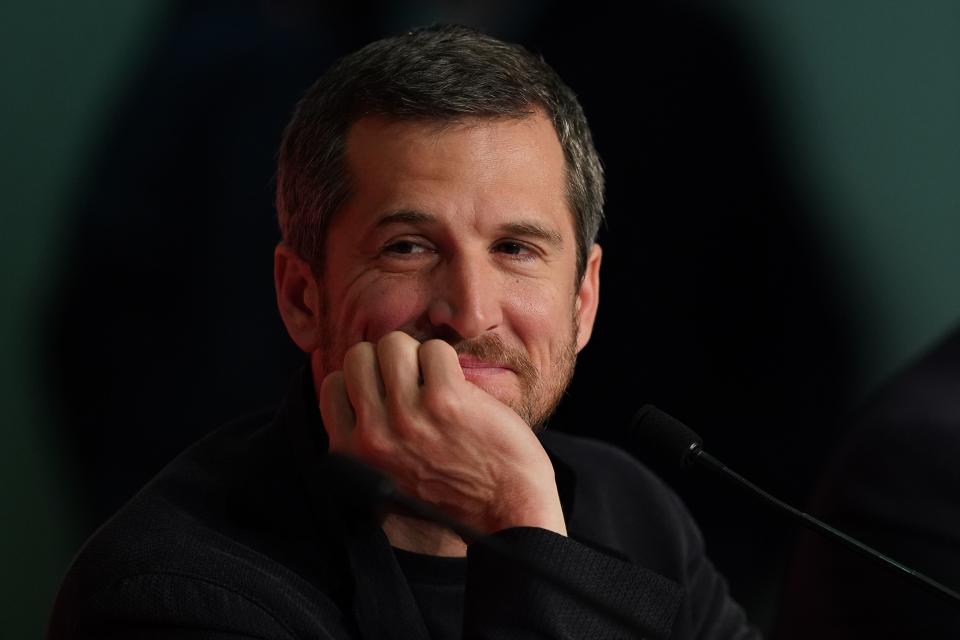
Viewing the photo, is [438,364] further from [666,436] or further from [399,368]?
[666,436]

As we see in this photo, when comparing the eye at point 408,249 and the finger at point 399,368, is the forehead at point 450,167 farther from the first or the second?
the finger at point 399,368

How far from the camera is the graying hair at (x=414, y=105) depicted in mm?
1620

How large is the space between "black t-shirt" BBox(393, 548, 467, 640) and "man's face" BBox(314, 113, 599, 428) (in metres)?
0.24

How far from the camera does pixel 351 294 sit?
164 cm

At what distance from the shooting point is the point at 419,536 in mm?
1712

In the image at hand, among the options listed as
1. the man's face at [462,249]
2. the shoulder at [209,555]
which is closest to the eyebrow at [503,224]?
the man's face at [462,249]

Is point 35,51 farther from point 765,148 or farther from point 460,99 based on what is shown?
point 765,148

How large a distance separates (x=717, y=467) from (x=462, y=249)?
0.45m

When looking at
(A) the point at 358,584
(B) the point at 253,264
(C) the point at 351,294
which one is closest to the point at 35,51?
(B) the point at 253,264

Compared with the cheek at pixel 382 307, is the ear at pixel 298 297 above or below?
below

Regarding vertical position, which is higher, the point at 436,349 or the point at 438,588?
the point at 436,349

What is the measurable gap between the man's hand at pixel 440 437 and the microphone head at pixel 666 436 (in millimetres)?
167

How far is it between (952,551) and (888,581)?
13 cm

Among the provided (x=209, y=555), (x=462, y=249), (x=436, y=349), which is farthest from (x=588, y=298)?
(x=209, y=555)
